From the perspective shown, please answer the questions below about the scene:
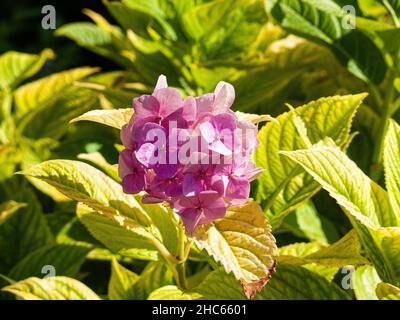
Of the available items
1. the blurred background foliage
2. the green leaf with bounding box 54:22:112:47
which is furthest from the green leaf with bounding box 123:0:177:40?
the green leaf with bounding box 54:22:112:47

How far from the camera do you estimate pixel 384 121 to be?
4.77 ft

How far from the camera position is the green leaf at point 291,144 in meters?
1.19

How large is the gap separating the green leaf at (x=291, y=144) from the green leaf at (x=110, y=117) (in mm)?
282

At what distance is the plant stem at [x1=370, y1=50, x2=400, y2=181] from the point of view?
142 cm

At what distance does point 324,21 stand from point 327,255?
57 cm

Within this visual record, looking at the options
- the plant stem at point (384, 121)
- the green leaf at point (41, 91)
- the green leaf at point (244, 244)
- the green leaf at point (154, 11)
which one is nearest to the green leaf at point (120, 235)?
the green leaf at point (244, 244)

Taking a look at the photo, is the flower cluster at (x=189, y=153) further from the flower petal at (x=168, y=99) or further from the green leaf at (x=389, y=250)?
the green leaf at (x=389, y=250)

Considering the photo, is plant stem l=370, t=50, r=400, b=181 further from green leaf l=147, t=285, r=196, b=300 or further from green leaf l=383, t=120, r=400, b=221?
green leaf l=147, t=285, r=196, b=300

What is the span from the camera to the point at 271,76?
162 centimetres

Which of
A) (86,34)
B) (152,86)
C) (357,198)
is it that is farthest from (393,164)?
(86,34)

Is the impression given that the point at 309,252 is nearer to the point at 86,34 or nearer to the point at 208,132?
the point at 208,132

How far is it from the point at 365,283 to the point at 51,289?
540mm

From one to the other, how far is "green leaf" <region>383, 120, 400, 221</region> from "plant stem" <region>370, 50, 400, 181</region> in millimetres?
271
